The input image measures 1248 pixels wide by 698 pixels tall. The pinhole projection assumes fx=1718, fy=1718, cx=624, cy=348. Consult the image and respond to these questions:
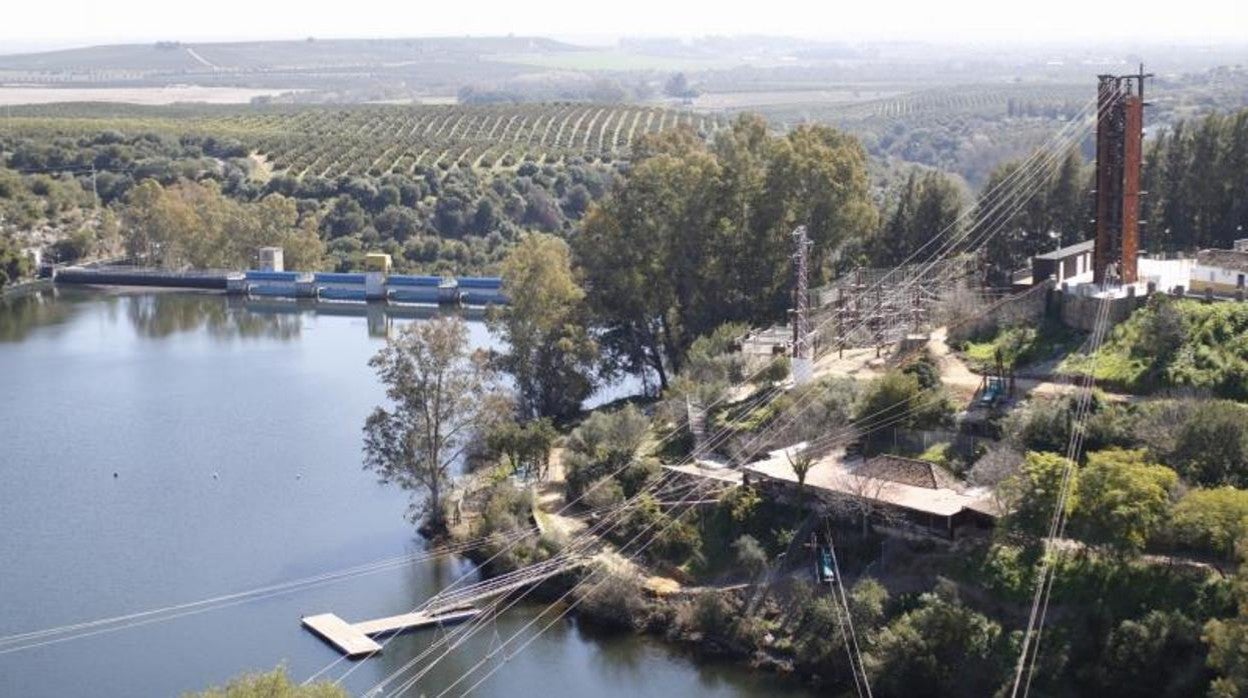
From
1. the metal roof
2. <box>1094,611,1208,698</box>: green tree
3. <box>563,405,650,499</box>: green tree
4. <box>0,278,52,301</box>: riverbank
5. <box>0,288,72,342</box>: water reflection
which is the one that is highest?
the metal roof

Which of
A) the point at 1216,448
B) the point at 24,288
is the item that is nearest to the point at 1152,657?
the point at 1216,448

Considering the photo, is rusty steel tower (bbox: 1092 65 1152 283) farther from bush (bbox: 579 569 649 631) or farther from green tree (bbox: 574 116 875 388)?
bush (bbox: 579 569 649 631)

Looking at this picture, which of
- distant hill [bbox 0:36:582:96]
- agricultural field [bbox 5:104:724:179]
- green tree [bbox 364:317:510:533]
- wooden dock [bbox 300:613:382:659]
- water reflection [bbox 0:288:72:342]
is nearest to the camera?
wooden dock [bbox 300:613:382:659]

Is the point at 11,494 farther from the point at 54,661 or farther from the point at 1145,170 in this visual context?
the point at 1145,170

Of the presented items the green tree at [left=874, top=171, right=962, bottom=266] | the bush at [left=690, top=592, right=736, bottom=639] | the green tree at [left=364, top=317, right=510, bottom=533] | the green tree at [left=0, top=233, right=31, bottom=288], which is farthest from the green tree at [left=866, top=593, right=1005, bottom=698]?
the green tree at [left=0, top=233, right=31, bottom=288]

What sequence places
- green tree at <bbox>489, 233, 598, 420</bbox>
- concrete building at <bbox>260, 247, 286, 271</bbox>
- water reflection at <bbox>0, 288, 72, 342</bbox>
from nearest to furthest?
green tree at <bbox>489, 233, 598, 420</bbox> < water reflection at <bbox>0, 288, 72, 342</bbox> < concrete building at <bbox>260, 247, 286, 271</bbox>

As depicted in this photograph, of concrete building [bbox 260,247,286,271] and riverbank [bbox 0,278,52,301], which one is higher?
concrete building [bbox 260,247,286,271]

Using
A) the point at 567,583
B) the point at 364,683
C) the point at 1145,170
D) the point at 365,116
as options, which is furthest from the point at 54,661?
the point at 365,116

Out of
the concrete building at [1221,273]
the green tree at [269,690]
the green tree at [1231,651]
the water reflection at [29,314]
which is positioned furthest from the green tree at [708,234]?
the water reflection at [29,314]
